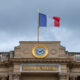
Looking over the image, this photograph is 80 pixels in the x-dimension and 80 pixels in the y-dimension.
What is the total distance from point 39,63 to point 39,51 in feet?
7.08

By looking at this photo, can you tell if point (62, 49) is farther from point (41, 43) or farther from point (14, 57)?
point (14, 57)

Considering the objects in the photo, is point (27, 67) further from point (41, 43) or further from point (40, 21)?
point (40, 21)

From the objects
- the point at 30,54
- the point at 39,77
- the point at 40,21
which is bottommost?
the point at 39,77

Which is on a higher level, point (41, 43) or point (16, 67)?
point (41, 43)

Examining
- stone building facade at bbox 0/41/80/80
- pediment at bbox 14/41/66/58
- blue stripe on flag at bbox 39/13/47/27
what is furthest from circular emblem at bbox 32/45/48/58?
blue stripe on flag at bbox 39/13/47/27

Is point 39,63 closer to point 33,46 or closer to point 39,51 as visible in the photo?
point 39,51

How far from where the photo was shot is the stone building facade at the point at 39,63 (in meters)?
61.4

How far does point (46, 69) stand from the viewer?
61.6 meters

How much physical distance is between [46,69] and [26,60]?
3.76m

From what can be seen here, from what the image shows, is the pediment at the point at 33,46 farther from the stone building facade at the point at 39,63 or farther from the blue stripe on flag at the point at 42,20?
the blue stripe on flag at the point at 42,20

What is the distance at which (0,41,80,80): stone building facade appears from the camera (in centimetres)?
6144

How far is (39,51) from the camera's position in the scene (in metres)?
62.5

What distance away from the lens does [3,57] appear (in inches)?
2539

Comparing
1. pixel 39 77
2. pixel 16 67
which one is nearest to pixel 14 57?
pixel 16 67
